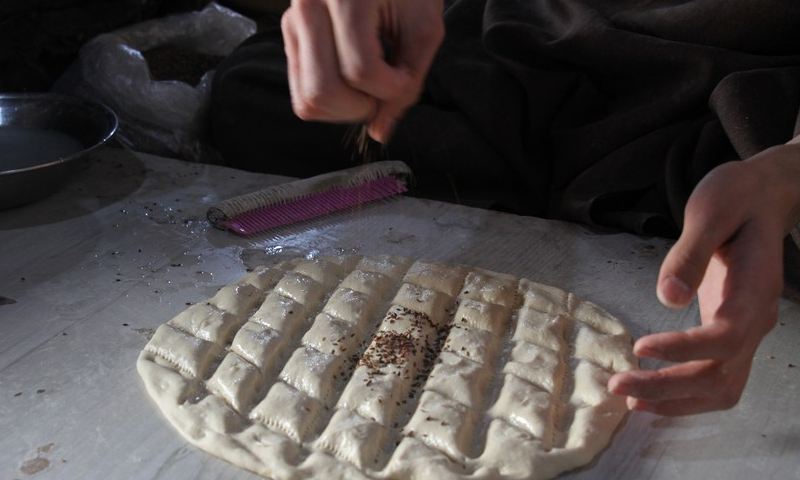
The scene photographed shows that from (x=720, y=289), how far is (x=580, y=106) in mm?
963

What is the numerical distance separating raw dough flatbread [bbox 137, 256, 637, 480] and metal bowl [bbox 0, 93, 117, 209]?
0.64m

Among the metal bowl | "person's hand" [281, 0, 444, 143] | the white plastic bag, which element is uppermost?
"person's hand" [281, 0, 444, 143]

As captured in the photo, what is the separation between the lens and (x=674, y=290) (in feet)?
3.31

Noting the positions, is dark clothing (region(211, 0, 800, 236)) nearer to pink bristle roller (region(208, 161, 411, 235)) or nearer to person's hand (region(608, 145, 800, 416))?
Answer: pink bristle roller (region(208, 161, 411, 235))

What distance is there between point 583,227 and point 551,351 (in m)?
0.61

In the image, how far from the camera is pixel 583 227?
6.33ft

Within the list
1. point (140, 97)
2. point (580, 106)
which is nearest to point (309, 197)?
point (580, 106)

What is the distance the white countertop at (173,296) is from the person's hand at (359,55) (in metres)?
0.57

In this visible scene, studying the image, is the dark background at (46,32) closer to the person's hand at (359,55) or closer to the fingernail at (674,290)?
the person's hand at (359,55)

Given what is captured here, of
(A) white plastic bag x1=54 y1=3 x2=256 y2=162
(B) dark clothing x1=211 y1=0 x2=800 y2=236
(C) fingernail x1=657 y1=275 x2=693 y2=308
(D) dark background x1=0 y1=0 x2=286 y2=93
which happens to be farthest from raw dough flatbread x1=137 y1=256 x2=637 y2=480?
(D) dark background x1=0 y1=0 x2=286 y2=93

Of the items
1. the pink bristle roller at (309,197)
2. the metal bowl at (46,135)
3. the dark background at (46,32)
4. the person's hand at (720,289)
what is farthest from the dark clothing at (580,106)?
the dark background at (46,32)

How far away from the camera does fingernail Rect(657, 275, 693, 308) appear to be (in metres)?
1.01

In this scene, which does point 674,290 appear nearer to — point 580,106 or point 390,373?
point 390,373

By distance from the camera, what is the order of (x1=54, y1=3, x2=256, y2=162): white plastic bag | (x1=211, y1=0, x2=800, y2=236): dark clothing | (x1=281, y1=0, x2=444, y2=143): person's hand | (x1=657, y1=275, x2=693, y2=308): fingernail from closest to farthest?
(x1=657, y1=275, x2=693, y2=308): fingernail → (x1=281, y1=0, x2=444, y2=143): person's hand → (x1=211, y1=0, x2=800, y2=236): dark clothing → (x1=54, y1=3, x2=256, y2=162): white plastic bag
